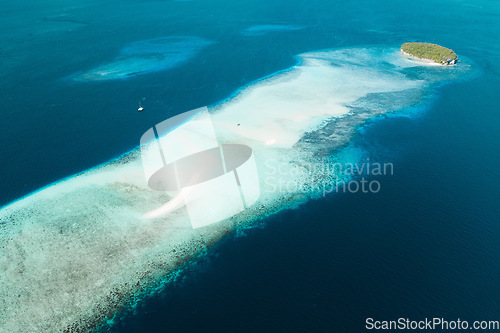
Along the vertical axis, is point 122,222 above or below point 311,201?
above

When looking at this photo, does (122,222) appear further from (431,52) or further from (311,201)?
(431,52)

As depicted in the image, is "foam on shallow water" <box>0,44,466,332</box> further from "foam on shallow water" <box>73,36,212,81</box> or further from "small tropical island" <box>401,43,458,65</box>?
"foam on shallow water" <box>73,36,212,81</box>

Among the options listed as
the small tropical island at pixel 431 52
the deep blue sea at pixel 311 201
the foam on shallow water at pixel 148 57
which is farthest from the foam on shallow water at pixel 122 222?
the foam on shallow water at pixel 148 57

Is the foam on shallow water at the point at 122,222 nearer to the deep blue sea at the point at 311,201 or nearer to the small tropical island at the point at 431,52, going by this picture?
the deep blue sea at the point at 311,201

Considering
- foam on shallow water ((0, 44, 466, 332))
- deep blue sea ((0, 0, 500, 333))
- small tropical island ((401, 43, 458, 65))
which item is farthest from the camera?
small tropical island ((401, 43, 458, 65))

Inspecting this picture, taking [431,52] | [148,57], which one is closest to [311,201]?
[431,52]

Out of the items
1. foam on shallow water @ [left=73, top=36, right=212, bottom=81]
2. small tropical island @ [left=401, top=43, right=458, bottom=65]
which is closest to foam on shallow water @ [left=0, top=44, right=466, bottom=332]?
small tropical island @ [left=401, top=43, right=458, bottom=65]
